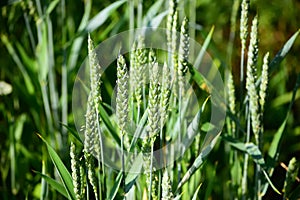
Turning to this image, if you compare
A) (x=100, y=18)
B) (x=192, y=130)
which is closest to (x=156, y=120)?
(x=192, y=130)

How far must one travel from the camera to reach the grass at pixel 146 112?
0.73m

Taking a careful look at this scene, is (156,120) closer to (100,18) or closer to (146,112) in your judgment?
(146,112)

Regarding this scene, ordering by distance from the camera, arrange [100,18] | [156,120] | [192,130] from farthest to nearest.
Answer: [100,18]
[192,130]
[156,120]

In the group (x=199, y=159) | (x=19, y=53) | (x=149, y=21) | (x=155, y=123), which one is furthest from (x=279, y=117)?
(x=155, y=123)

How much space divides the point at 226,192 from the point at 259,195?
0.32 meters

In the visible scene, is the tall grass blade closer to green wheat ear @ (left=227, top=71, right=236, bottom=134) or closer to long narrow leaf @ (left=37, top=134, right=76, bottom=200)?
green wheat ear @ (left=227, top=71, right=236, bottom=134)

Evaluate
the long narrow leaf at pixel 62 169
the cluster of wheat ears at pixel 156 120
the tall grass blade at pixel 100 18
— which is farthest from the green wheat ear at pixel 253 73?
the tall grass blade at pixel 100 18

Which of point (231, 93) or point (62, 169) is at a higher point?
point (231, 93)

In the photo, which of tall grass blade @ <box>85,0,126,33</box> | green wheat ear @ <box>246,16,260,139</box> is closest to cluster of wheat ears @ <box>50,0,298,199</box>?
green wheat ear @ <box>246,16,260,139</box>

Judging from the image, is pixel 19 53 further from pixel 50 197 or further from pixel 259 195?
pixel 259 195

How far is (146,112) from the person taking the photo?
2.51 feet

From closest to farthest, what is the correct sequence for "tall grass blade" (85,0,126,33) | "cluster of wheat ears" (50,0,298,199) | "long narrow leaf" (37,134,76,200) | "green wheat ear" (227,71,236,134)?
1. "cluster of wheat ears" (50,0,298,199)
2. "long narrow leaf" (37,134,76,200)
3. "green wheat ear" (227,71,236,134)
4. "tall grass blade" (85,0,126,33)

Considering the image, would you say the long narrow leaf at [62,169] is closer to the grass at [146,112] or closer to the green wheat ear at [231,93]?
the grass at [146,112]

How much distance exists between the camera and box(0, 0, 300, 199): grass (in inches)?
28.7
